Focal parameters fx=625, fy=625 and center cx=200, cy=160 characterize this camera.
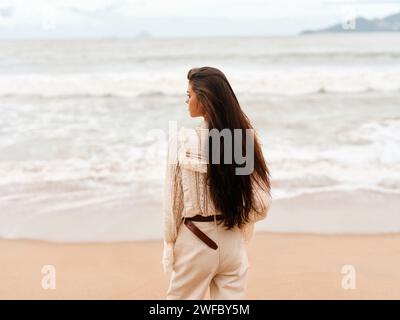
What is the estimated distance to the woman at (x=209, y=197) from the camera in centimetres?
248

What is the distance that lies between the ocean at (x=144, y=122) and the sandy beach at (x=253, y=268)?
0.40 meters

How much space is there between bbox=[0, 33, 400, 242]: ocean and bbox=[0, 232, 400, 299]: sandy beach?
1.32 feet

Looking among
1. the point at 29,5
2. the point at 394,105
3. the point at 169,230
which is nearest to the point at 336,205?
the point at 169,230

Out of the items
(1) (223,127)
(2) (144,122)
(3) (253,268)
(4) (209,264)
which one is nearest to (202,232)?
(4) (209,264)

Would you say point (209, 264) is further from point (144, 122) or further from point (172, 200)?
point (144, 122)

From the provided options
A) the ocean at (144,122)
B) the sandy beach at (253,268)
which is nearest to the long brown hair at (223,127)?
the sandy beach at (253,268)

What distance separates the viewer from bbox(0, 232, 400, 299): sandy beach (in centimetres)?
424

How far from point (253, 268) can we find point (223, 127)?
2.43 metres

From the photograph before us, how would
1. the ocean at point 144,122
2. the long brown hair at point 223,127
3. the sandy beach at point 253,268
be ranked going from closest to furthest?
the long brown hair at point 223,127
the sandy beach at point 253,268
the ocean at point 144,122

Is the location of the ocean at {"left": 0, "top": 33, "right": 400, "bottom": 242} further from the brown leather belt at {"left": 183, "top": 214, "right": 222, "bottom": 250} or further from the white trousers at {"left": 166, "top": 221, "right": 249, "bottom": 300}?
the brown leather belt at {"left": 183, "top": 214, "right": 222, "bottom": 250}

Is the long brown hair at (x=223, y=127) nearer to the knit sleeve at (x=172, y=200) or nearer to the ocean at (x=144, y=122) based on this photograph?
the knit sleeve at (x=172, y=200)

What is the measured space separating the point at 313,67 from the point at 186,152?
18.6 meters

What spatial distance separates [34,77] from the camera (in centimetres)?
1798
